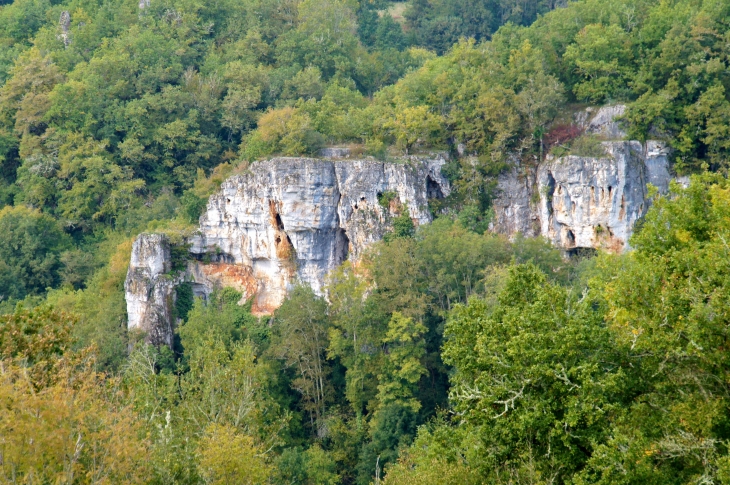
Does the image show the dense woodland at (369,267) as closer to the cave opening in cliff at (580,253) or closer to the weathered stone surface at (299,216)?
the weathered stone surface at (299,216)

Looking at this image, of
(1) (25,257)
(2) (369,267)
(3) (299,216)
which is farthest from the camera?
(1) (25,257)

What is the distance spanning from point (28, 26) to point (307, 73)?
64.9ft

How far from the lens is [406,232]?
37.6 m

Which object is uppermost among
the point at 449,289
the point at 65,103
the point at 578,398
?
the point at 65,103

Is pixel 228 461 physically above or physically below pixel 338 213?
below

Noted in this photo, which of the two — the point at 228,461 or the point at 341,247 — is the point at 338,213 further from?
the point at 228,461

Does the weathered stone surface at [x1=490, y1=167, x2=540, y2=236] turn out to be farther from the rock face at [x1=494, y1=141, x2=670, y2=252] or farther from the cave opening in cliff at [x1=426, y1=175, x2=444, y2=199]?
the cave opening in cliff at [x1=426, y1=175, x2=444, y2=199]

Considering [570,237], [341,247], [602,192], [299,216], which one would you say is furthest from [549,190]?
[299,216]

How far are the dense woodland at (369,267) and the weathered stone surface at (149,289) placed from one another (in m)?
0.71

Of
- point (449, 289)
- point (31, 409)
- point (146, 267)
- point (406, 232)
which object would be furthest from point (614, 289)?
point (146, 267)

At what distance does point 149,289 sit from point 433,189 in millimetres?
11751

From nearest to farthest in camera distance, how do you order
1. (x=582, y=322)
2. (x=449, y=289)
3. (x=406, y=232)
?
(x=582, y=322) < (x=449, y=289) < (x=406, y=232)

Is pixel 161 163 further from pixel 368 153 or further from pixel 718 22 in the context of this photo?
pixel 718 22

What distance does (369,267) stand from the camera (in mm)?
36031
